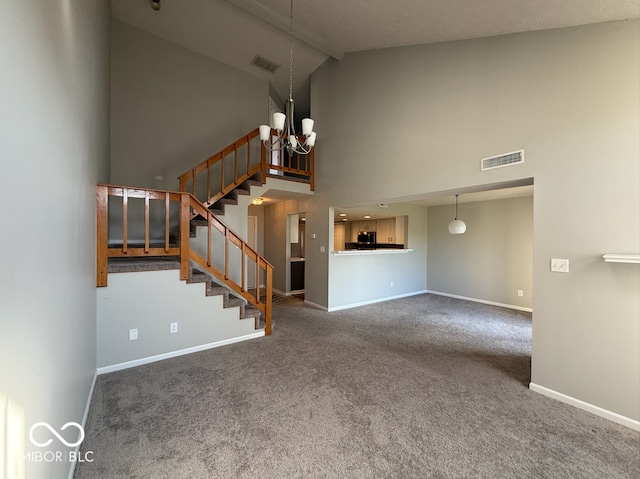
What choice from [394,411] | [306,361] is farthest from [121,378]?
[394,411]

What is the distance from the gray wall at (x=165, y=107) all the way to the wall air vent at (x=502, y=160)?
15.9 feet

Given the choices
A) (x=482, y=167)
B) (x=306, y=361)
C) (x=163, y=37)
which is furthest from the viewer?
(x=163, y=37)

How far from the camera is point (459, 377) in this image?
8.94 feet

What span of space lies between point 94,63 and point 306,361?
3873 millimetres

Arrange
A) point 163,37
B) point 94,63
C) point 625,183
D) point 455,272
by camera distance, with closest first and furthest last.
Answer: point 625,183 < point 94,63 < point 163,37 < point 455,272

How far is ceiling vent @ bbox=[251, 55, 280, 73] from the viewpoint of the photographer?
530cm

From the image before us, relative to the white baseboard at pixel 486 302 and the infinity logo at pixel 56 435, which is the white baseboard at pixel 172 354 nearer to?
the infinity logo at pixel 56 435

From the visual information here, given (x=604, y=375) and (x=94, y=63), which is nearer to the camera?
(x=604, y=375)

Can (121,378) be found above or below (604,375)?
below

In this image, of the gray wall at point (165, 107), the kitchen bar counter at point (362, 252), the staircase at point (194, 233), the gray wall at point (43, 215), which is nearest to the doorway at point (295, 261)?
the kitchen bar counter at point (362, 252)

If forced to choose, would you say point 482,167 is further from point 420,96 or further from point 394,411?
point 394,411

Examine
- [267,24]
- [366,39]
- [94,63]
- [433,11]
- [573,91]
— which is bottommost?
[573,91]

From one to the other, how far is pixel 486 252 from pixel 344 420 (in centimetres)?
552

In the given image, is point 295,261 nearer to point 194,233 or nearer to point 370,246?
point 370,246
